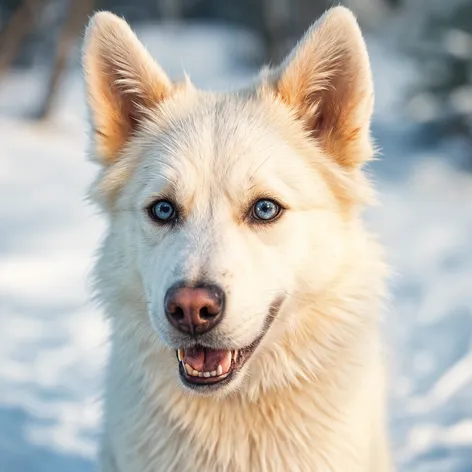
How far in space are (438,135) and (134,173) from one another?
1146 centimetres

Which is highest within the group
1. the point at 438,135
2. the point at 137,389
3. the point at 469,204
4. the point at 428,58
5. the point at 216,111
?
the point at 428,58

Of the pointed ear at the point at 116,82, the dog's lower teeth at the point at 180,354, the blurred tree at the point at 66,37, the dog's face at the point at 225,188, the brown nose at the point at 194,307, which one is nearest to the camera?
→ the brown nose at the point at 194,307

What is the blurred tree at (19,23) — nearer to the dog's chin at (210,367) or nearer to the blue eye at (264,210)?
the blue eye at (264,210)

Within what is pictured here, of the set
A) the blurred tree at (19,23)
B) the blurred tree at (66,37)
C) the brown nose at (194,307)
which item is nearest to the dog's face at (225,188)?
the brown nose at (194,307)

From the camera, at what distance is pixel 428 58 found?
41.6 ft

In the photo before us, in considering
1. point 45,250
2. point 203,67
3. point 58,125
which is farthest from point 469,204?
point 203,67

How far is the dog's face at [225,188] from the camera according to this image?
2580 mm

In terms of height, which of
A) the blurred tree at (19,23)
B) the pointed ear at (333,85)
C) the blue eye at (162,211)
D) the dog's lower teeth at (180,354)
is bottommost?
the dog's lower teeth at (180,354)

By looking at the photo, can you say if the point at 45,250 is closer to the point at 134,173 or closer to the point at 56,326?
the point at 56,326

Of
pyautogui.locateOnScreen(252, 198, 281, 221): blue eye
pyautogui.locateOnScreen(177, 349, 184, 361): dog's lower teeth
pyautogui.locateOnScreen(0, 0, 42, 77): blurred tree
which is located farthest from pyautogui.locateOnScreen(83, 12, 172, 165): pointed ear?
pyautogui.locateOnScreen(0, 0, 42, 77): blurred tree

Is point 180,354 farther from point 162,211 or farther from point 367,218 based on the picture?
point 367,218

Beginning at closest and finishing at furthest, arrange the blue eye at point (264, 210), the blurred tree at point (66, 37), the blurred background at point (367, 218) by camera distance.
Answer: the blue eye at point (264, 210) → the blurred background at point (367, 218) → the blurred tree at point (66, 37)

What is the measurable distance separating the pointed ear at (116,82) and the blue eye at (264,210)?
74 centimetres

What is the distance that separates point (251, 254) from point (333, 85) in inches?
32.9
